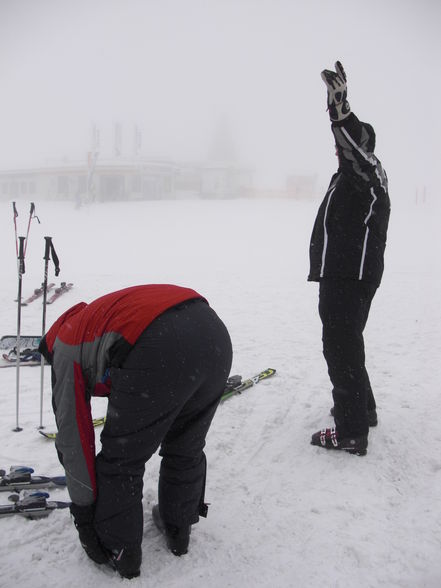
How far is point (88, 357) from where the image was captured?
218 cm

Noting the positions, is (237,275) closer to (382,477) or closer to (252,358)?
(252,358)

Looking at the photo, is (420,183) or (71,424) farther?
(420,183)

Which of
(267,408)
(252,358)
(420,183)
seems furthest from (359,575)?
(420,183)

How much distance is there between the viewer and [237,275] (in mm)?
11766

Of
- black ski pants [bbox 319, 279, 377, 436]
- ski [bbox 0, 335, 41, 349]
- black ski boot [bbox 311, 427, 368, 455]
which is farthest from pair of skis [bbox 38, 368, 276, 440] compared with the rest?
ski [bbox 0, 335, 41, 349]

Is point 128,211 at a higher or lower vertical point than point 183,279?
higher

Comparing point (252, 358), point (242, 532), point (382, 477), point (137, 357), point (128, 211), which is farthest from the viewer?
point (128, 211)

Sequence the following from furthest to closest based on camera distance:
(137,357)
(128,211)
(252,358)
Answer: (128,211) < (252,358) < (137,357)

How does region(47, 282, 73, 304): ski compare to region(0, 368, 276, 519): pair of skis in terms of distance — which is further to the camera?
region(47, 282, 73, 304): ski

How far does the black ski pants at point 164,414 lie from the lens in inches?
82.7

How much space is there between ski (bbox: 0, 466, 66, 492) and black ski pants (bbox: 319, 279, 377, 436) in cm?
198

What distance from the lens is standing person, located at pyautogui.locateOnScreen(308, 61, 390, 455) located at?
3160mm

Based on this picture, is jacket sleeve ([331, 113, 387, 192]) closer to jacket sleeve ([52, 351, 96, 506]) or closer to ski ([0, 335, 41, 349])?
jacket sleeve ([52, 351, 96, 506])

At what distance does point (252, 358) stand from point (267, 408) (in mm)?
1526
